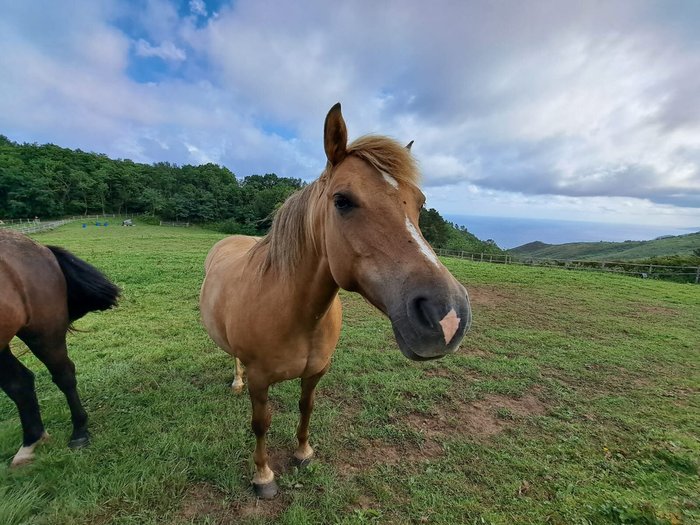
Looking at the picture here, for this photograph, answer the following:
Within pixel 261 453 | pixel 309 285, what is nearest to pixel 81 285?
pixel 261 453

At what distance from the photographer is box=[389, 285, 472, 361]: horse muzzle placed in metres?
1.21

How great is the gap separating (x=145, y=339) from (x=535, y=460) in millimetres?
5765

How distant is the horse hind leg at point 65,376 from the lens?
2.67 m

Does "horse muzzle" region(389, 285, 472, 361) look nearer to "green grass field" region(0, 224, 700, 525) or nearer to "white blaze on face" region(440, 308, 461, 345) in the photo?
"white blaze on face" region(440, 308, 461, 345)

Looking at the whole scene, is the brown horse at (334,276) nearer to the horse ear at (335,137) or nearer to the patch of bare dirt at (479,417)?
the horse ear at (335,137)

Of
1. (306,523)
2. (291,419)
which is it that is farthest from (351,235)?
(291,419)

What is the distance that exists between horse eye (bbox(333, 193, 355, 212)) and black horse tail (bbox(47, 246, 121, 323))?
2.83 m

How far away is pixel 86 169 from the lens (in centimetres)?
5991

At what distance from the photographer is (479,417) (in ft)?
11.7

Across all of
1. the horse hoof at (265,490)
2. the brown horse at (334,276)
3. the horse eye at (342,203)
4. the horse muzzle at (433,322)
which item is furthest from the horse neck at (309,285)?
the horse hoof at (265,490)

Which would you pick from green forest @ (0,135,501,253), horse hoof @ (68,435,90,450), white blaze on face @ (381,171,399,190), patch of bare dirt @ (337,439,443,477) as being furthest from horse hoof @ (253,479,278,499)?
green forest @ (0,135,501,253)

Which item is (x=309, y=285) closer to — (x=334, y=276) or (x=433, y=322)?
(x=334, y=276)

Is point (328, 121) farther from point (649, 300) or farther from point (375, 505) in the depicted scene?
point (649, 300)

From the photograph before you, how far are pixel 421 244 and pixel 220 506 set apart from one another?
8.37 feet
